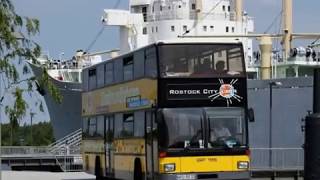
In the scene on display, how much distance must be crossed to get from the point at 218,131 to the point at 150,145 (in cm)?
184

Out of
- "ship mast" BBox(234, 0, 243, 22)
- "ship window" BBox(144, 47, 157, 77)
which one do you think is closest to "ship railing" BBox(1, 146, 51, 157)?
"ship mast" BBox(234, 0, 243, 22)

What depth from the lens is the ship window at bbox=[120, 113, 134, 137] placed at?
21016 mm

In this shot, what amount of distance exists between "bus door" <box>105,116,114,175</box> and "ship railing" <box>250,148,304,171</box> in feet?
25.4

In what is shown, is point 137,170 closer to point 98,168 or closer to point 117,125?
point 117,125

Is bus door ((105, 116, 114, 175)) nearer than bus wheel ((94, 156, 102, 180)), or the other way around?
bus door ((105, 116, 114, 175))

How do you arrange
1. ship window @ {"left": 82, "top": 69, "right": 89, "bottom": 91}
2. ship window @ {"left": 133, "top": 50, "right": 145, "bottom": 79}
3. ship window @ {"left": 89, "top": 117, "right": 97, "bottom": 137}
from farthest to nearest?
ship window @ {"left": 82, "top": 69, "right": 89, "bottom": 91}, ship window @ {"left": 89, "top": 117, "right": 97, "bottom": 137}, ship window @ {"left": 133, "top": 50, "right": 145, "bottom": 79}

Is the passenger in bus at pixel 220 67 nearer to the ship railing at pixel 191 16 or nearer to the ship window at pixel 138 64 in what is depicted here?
the ship window at pixel 138 64

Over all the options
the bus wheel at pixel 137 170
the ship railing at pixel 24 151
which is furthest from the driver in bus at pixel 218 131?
the ship railing at pixel 24 151

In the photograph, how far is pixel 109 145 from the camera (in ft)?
76.9

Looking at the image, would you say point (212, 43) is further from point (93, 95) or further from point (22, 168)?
point (22, 168)

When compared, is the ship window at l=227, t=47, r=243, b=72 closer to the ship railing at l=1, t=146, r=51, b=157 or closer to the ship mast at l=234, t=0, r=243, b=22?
the ship mast at l=234, t=0, r=243, b=22

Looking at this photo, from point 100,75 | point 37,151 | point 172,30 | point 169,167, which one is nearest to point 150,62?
point 169,167

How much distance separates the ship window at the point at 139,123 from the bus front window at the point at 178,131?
1715mm

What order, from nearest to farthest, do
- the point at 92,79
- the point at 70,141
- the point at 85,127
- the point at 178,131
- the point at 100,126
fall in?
the point at 178,131 < the point at 100,126 < the point at 92,79 < the point at 85,127 < the point at 70,141
